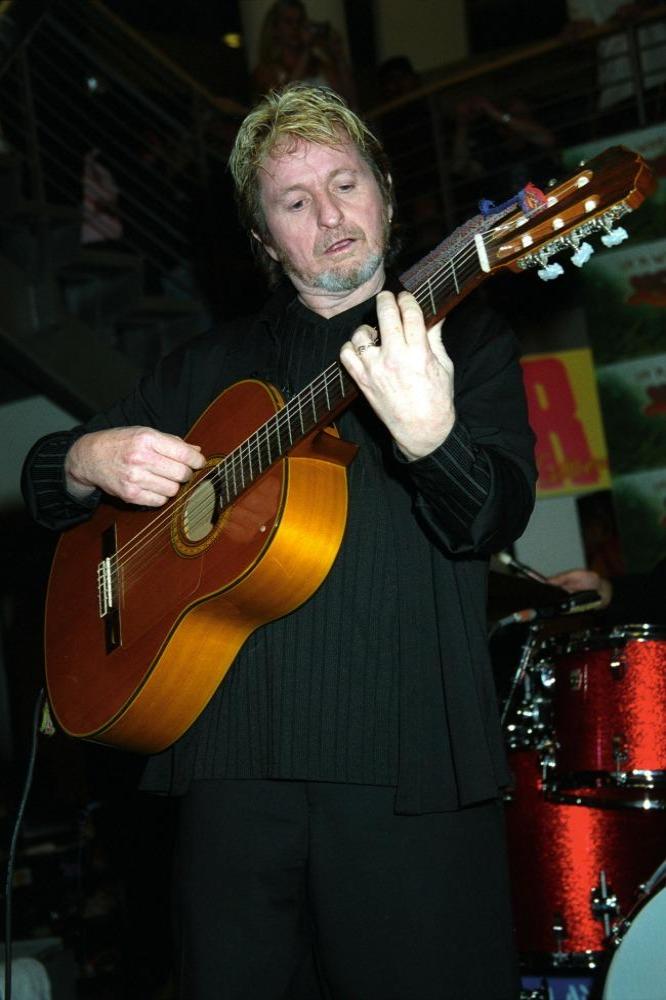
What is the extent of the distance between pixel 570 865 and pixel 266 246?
1753mm

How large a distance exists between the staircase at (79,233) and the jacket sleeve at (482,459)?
3350 mm

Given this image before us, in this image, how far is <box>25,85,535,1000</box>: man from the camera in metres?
1.61

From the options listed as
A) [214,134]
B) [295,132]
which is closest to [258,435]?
[295,132]

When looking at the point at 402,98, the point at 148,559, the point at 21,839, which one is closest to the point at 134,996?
the point at 21,839

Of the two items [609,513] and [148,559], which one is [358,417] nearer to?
[148,559]

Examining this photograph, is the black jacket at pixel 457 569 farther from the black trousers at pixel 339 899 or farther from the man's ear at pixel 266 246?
the man's ear at pixel 266 246

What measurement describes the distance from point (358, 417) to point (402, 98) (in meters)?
4.47

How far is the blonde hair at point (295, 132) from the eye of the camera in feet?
6.99

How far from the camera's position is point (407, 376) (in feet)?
4.90

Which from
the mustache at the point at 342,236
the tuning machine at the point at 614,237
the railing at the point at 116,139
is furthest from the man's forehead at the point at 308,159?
the railing at the point at 116,139

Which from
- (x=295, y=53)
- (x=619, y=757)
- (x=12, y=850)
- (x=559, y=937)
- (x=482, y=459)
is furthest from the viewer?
(x=295, y=53)

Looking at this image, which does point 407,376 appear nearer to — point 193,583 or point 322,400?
point 322,400

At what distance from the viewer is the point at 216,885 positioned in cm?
174

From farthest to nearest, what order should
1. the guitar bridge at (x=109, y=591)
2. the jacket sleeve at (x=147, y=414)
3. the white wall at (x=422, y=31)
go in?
the white wall at (x=422, y=31) → the jacket sleeve at (x=147, y=414) → the guitar bridge at (x=109, y=591)
